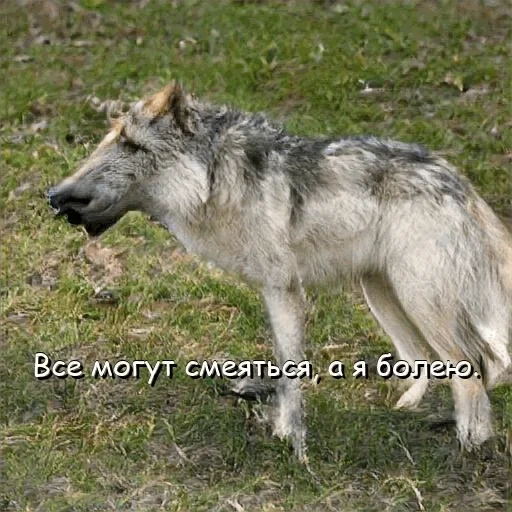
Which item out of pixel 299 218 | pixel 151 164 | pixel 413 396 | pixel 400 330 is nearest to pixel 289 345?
pixel 299 218

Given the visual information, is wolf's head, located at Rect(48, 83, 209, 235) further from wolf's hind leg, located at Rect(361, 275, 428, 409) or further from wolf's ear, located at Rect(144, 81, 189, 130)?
wolf's hind leg, located at Rect(361, 275, 428, 409)

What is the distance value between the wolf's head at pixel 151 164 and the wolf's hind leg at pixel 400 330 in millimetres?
1030

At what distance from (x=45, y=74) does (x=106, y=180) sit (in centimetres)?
583

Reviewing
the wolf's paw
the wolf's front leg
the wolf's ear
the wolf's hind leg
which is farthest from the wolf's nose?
the wolf's paw

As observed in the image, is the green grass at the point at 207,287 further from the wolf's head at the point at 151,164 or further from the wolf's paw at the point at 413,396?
the wolf's head at the point at 151,164

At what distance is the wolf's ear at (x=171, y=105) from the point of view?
18.4ft

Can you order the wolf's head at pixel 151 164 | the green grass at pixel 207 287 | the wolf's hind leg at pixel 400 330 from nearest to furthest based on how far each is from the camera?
the green grass at pixel 207 287
the wolf's head at pixel 151 164
the wolf's hind leg at pixel 400 330

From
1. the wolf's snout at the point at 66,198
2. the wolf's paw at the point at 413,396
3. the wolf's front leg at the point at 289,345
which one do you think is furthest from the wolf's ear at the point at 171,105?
the wolf's paw at the point at 413,396

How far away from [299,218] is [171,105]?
0.78 meters

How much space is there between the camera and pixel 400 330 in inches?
242

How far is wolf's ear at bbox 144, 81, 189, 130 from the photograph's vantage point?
5.59m

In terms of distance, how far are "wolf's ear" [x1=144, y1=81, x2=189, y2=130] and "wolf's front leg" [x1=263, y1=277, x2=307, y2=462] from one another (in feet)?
2.83

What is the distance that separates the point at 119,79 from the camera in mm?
10828

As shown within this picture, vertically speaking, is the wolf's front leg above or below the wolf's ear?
below
